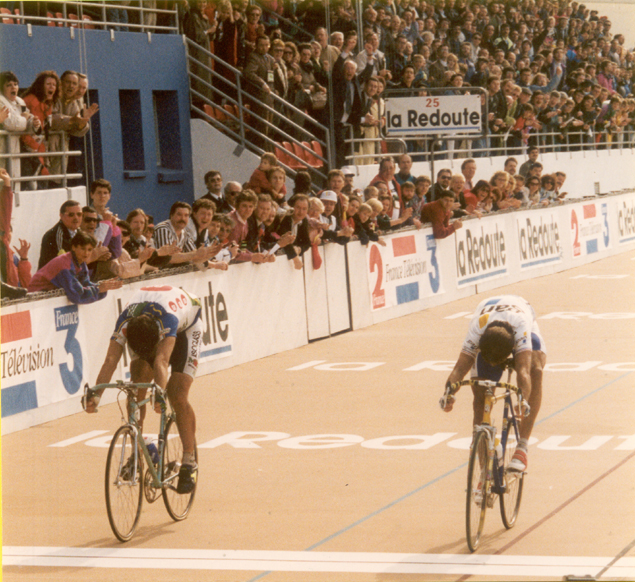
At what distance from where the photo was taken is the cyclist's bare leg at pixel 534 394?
7664 millimetres

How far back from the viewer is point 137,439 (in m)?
7.40

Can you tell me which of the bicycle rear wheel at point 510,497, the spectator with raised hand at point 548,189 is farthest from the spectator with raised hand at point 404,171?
the bicycle rear wheel at point 510,497

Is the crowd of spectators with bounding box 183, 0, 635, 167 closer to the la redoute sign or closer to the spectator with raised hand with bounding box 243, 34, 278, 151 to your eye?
the spectator with raised hand with bounding box 243, 34, 278, 151

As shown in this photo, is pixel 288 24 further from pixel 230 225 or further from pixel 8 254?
pixel 8 254

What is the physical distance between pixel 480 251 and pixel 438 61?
6104 millimetres

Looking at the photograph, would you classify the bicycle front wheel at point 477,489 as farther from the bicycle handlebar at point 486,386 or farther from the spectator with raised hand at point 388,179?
the spectator with raised hand at point 388,179

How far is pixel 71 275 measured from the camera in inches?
457

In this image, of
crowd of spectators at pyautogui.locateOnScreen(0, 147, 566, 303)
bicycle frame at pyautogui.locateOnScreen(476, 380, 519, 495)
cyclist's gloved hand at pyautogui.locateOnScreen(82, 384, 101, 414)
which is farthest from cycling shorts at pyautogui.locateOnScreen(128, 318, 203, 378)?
crowd of spectators at pyautogui.locateOnScreen(0, 147, 566, 303)

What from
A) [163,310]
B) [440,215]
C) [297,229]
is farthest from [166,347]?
[440,215]

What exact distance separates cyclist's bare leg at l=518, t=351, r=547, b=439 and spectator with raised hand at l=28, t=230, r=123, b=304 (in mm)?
5090

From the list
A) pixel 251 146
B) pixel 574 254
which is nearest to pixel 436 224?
pixel 251 146

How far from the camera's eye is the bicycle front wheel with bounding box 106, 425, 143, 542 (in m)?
7.23

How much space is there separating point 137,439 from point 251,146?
45.4 ft

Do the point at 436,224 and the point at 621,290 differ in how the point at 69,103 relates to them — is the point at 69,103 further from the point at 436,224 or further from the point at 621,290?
the point at 621,290
